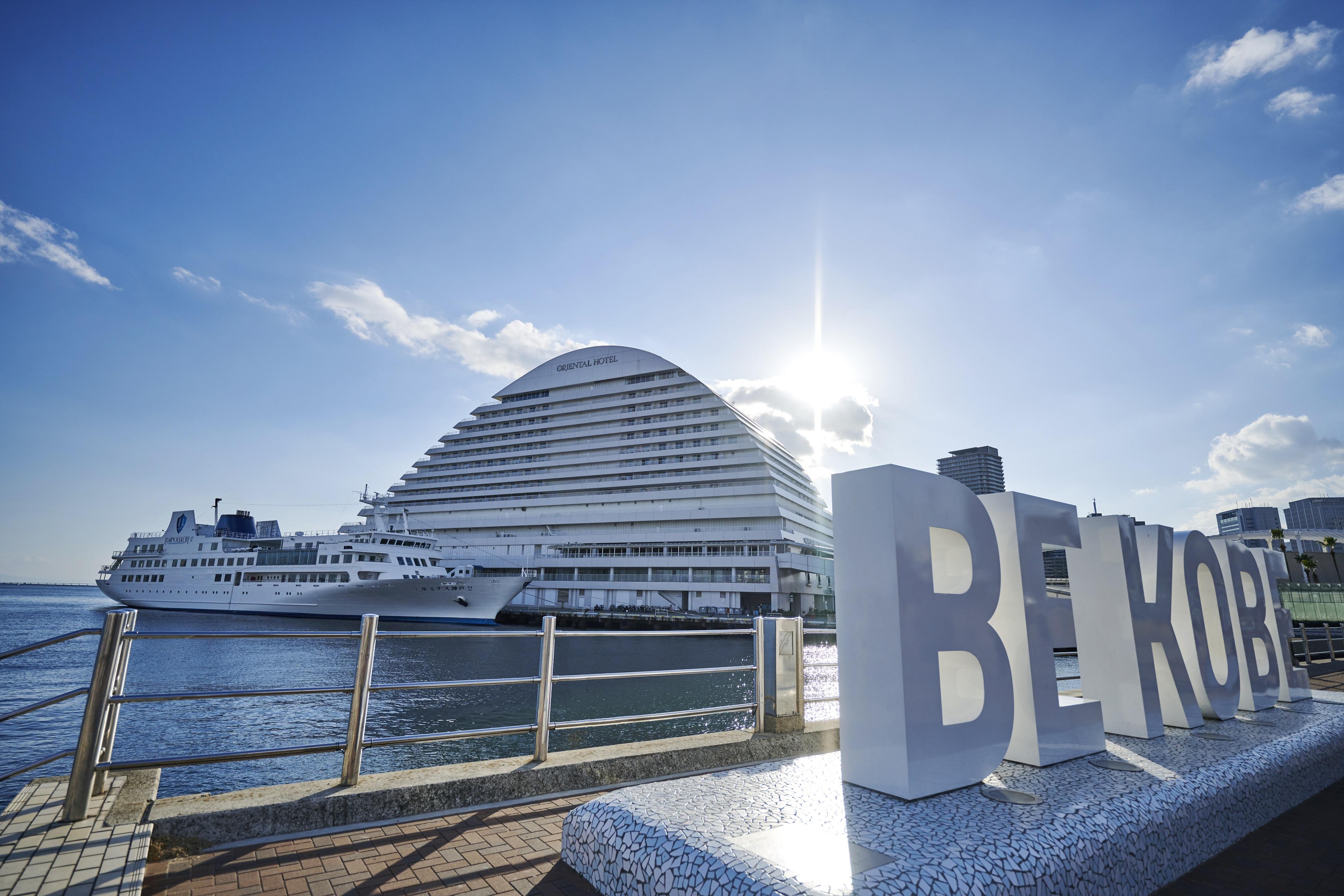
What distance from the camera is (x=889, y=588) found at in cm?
383

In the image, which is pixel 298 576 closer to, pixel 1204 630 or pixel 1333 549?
pixel 1204 630

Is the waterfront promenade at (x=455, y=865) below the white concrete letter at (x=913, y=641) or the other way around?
below

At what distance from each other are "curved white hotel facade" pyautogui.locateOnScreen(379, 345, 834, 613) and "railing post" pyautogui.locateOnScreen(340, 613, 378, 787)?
48.7 meters

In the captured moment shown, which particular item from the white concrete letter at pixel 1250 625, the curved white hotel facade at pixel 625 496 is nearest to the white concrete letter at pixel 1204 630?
the white concrete letter at pixel 1250 625

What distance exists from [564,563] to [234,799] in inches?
2312

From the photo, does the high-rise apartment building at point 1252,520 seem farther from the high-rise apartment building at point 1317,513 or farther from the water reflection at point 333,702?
the water reflection at point 333,702

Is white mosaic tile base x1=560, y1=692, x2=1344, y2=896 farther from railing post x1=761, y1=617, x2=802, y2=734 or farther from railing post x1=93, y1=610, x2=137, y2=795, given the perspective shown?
railing post x1=93, y1=610, x2=137, y2=795

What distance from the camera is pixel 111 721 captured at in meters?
3.31

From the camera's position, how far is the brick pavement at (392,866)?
9.43 ft

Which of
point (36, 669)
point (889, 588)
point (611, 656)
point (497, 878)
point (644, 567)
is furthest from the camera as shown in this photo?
point (644, 567)

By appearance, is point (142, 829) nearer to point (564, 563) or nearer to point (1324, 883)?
point (1324, 883)

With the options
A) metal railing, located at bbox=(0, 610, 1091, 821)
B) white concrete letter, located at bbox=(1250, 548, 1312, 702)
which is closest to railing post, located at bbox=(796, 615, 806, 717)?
metal railing, located at bbox=(0, 610, 1091, 821)

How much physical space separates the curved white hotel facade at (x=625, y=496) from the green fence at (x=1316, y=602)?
3059 centimetres

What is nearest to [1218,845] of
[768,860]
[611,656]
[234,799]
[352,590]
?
[768,860]
